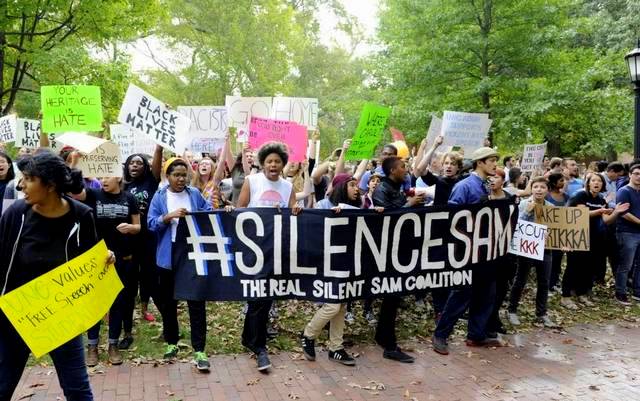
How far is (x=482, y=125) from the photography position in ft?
27.0

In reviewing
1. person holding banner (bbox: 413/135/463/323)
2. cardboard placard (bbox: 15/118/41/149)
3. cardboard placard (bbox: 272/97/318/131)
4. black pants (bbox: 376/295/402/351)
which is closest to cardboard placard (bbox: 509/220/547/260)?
person holding banner (bbox: 413/135/463/323)

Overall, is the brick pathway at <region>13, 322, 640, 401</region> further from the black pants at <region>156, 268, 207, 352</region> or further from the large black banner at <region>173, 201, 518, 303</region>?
the large black banner at <region>173, 201, 518, 303</region>

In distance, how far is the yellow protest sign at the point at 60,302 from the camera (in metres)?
3.48

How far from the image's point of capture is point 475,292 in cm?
642

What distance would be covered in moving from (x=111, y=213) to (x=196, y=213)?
2.91 feet

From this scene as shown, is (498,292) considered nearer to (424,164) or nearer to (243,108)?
(424,164)

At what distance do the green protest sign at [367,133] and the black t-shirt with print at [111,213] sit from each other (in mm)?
2834

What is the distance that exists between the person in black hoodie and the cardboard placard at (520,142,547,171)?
8.64 metres

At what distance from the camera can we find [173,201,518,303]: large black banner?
Result: 220 inches

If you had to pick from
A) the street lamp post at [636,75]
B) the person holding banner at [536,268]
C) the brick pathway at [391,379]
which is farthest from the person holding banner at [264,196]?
the street lamp post at [636,75]

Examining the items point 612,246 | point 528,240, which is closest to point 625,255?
point 612,246

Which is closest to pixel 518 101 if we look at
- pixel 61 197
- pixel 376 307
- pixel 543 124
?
pixel 543 124

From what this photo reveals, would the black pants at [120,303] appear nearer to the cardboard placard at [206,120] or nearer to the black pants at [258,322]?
the black pants at [258,322]

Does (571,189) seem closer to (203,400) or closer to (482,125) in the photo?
(482,125)
